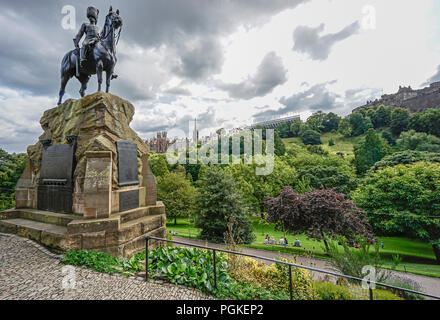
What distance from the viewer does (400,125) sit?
66.4 metres

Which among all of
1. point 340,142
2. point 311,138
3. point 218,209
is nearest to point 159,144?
point 311,138

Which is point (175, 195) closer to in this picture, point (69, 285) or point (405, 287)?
point (69, 285)

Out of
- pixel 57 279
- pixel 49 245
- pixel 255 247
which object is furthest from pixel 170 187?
pixel 57 279

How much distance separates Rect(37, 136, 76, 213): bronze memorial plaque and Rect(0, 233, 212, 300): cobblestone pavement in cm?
232

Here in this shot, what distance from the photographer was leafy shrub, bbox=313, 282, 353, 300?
171 inches

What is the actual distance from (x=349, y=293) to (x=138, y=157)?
830 centimetres

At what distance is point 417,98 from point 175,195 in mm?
110495

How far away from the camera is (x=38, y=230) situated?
650cm

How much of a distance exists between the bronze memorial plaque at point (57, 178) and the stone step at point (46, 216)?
0.76 feet

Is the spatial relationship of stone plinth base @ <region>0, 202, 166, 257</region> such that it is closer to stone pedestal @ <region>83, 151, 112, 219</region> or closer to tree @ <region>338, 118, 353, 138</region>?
stone pedestal @ <region>83, 151, 112, 219</region>

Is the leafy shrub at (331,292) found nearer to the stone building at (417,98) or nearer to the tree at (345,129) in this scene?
the tree at (345,129)

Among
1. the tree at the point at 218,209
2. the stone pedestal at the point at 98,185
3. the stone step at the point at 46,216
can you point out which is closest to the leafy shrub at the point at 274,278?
the stone pedestal at the point at 98,185

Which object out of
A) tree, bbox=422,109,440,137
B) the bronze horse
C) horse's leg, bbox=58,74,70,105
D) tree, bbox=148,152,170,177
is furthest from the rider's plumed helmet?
tree, bbox=422,109,440,137

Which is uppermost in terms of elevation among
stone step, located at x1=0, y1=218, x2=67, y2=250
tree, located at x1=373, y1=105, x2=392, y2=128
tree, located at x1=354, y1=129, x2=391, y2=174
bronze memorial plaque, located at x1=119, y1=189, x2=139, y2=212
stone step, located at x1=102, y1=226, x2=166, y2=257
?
tree, located at x1=373, y1=105, x2=392, y2=128
